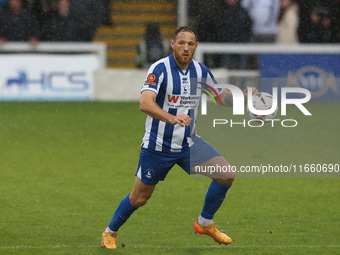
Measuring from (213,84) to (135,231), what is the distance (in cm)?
158

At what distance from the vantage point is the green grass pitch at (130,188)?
6.70 meters

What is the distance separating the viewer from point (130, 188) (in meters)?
9.38

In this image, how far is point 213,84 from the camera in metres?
6.46

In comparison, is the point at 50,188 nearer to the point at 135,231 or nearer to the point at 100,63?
the point at 135,231

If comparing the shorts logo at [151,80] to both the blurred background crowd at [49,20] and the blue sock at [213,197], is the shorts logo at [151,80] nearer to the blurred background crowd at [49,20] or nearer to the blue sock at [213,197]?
the blue sock at [213,197]

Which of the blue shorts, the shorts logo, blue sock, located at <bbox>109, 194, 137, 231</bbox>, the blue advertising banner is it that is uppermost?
the shorts logo

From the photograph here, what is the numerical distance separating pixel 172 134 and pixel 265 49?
39.7 feet

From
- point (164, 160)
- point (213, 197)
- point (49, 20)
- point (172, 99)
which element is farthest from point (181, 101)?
point (49, 20)

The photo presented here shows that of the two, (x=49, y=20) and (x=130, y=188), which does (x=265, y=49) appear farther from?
(x=130, y=188)

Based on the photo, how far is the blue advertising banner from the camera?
54.6 ft

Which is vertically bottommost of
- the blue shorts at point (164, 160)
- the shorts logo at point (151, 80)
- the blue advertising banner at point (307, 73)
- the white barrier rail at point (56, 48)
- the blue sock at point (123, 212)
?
the blue advertising banner at point (307, 73)

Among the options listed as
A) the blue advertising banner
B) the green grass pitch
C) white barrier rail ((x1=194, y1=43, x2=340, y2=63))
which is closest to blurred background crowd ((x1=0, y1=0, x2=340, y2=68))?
white barrier rail ((x1=194, y1=43, x2=340, y2=63))

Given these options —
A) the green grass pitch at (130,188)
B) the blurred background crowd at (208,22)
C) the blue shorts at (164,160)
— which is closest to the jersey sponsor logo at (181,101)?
the blue shorts at (164,160)

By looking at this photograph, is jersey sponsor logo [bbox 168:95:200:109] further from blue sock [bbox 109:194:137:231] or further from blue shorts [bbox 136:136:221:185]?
blue sock [bbox 109:194:137:231]
